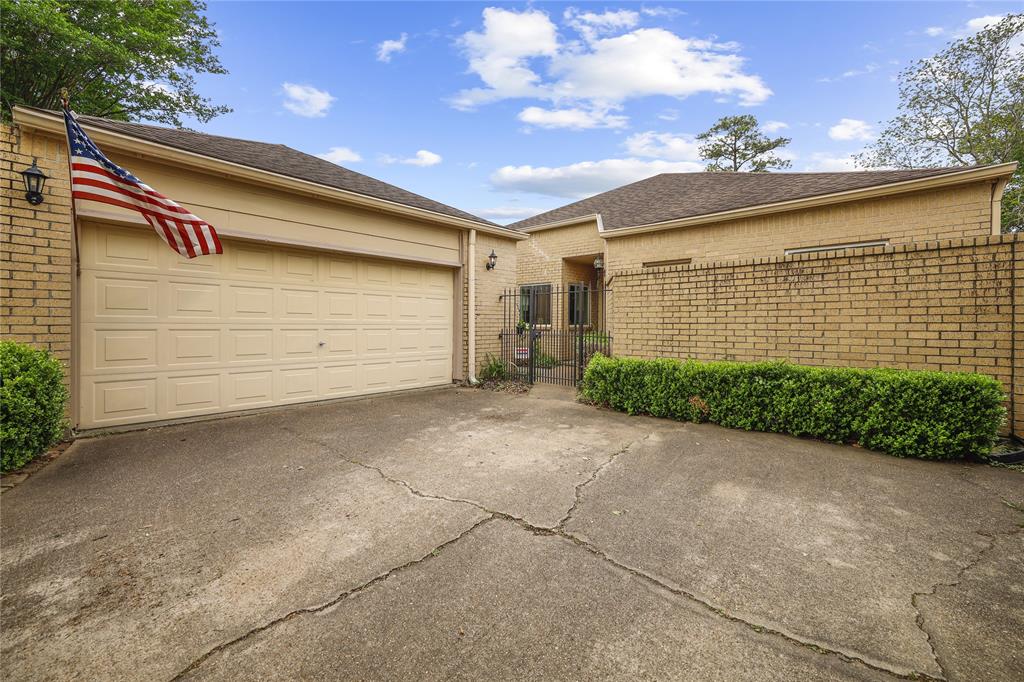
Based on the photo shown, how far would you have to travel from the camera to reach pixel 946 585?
84.3 inches

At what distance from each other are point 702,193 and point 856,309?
745cm

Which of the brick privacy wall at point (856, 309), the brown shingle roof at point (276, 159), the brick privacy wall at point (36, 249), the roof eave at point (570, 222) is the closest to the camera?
the brick privacy wall at point (36, 249)

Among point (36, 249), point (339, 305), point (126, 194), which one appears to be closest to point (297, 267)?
point (339, 305)

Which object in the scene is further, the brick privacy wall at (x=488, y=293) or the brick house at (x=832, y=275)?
the brick privacy wall at (x=488, y=293)

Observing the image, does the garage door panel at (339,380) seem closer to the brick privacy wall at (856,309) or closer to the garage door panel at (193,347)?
the garage door panel at (193,347)

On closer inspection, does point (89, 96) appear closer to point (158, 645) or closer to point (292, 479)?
point (292, 479)

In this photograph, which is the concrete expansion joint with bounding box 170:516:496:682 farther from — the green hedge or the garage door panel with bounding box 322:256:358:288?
the garage door panel with bounding box 322:256:358:288

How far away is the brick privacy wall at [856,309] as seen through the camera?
4363 mm

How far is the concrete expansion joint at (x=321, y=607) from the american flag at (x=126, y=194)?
3.88 m

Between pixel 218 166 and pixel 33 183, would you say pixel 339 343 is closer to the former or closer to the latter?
pixel 218 166

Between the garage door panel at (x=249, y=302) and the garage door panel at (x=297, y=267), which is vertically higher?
the garage door panel at (x=297, y=267)

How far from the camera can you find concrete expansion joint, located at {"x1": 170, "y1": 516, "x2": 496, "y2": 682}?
1654 mm

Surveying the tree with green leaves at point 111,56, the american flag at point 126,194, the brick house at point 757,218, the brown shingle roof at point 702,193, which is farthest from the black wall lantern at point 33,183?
the tree with green leaves at point 111,56

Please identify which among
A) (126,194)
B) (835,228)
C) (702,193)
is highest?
(702,193)
